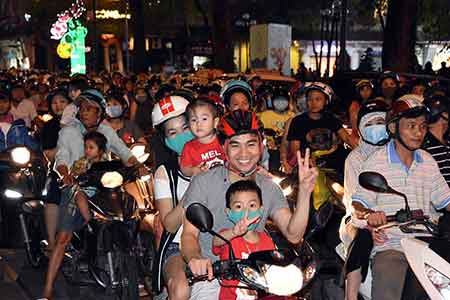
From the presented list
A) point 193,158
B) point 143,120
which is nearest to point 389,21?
point 143,120

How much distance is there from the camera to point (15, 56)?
266 feet

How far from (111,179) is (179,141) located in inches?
43.7

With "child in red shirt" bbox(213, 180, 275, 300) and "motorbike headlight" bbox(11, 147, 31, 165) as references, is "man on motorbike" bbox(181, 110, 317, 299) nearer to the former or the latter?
"child in red shirt" bbox(213, 180, 275, 300)

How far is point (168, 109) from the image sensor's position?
19.8ft

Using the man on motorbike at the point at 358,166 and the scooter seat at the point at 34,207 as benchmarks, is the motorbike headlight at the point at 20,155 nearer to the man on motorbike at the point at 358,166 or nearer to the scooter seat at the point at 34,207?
the scooter seat at the point at 34,207

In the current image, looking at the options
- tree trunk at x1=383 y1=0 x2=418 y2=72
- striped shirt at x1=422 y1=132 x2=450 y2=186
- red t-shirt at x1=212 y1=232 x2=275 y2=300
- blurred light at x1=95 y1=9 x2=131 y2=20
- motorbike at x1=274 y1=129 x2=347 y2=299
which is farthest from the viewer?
blurred light at x1=95 y1=9 x2=131 y2=20

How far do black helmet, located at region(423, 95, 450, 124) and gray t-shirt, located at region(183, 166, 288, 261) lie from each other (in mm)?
2180

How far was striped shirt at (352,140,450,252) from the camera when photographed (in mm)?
5254

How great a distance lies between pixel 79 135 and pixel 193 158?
8.02 feet

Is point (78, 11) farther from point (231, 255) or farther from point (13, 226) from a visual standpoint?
point (231, 255)

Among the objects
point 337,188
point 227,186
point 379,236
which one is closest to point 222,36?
point 337,188

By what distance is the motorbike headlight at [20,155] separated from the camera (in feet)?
29.3

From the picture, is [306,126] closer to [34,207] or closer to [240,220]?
[34,207]

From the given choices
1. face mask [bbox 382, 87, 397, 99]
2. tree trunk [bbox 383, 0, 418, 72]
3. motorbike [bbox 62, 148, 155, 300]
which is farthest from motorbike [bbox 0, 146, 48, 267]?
tree trunk [bbox 383, 0, 418, 72]
